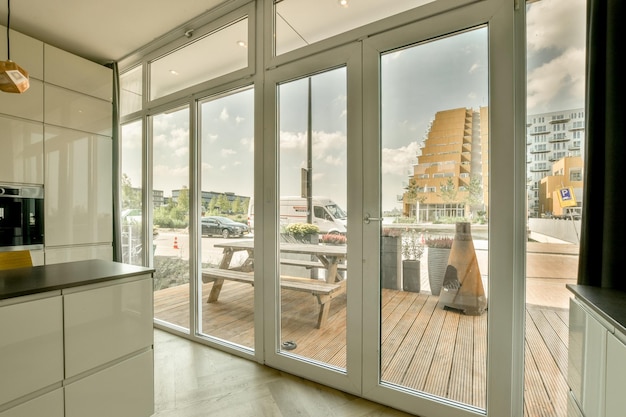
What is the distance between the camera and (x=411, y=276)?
2.11 metres

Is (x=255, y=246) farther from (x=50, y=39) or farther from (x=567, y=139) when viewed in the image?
(x=50, y=39)

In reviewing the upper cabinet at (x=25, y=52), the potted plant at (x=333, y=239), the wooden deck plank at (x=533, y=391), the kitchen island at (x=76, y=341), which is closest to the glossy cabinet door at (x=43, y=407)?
the kitchen island at (x=76, y=341)

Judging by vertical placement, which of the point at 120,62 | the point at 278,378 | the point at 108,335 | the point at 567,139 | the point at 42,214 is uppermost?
the point at 120,62

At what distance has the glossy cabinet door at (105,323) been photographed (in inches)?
60.3

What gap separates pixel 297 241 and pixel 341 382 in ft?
3.70

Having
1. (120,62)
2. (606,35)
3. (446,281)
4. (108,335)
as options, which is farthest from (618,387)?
(120,62)

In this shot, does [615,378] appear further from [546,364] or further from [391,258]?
[391,258]

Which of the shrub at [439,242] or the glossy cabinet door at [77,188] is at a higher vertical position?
the glossy cabinet door at [77,188]

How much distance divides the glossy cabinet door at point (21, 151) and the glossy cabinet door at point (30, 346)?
236 cm

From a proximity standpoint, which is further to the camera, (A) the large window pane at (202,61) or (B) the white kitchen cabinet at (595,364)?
(A) the large window pane at (202,61)

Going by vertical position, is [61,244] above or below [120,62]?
below

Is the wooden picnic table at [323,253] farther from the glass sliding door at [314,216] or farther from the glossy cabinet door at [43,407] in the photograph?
the glossy cabinet door at [43,407]

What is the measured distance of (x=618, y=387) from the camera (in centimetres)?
103

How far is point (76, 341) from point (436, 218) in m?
2.18
